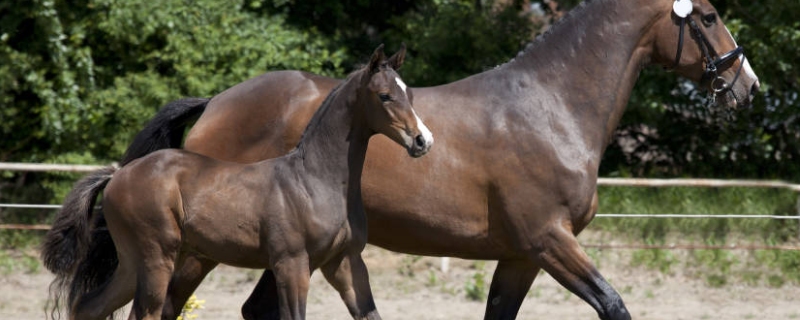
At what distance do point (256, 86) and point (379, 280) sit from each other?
3.74 m

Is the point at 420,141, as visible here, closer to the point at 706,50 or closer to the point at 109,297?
the point at 109,297

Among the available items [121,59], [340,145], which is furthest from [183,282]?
[121,59]

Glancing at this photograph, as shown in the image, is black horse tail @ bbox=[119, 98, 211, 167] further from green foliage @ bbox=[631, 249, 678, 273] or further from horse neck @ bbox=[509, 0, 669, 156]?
green foliage @ bbox=[631, 249, 678, 273]

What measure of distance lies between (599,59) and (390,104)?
4.41 ft

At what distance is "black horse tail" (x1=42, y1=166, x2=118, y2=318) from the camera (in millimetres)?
3975

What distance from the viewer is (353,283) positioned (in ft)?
12.9

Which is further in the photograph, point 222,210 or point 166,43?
point 166,43

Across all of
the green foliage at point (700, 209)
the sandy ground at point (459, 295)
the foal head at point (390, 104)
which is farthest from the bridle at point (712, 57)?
the green foliage at point (700, 209)

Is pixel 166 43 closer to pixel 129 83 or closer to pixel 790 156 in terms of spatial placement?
pixel 129 83

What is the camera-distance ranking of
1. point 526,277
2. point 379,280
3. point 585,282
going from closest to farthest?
point 585,282, point 526,277, point 379,280

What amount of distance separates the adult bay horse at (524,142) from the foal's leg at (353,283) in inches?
17.8

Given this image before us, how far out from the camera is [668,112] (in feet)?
33.5

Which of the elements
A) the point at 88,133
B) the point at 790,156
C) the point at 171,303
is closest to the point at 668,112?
the point at 790,156

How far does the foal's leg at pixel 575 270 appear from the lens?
4.17 meters
